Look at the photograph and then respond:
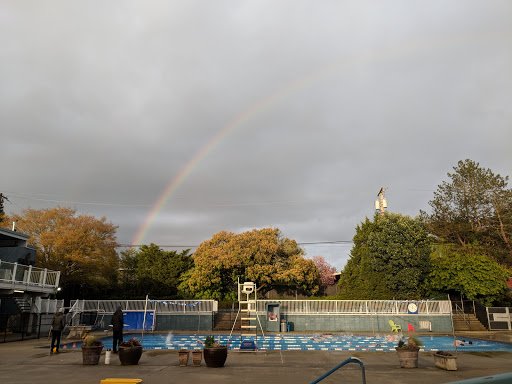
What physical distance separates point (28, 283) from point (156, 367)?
1584 cm

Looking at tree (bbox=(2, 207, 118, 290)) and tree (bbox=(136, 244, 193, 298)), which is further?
tree (bbox=(136, 244, 193, 298))

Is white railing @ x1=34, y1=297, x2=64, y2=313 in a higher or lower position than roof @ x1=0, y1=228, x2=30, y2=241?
lower

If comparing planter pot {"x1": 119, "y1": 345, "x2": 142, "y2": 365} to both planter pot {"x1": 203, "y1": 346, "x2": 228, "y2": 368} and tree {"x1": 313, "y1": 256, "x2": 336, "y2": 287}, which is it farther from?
tree {"x1": 313, "y1": 256, "x2": 336, "y2": 287}

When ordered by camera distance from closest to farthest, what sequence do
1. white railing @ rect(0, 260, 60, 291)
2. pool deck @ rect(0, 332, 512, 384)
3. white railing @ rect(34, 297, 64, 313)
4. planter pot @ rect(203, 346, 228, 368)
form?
pool deck @ rect(0, 332, 512, 384), planter pot @ rect(203, 346, 228, 368), white railing @ rect(0, 260, 60, 291), white railing @ rect(34, 297, 64, 313)

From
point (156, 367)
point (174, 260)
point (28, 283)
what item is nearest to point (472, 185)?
point (174, 260)

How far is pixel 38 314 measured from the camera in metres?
25.6

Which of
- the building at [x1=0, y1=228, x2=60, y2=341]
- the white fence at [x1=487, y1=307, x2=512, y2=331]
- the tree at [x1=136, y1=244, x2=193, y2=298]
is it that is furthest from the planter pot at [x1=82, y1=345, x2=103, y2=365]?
the white fence at [x1=487, y1=307, x2=512, y2=331]

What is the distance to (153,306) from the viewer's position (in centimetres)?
2867

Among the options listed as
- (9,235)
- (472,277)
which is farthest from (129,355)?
(472,277)

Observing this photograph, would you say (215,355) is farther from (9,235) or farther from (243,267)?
(243,267)

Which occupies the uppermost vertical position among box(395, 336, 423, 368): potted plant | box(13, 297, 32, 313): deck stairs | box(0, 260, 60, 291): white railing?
box(0, 260, 60, 291): white railing

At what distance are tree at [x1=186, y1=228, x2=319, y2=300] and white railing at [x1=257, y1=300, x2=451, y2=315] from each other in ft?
26.7

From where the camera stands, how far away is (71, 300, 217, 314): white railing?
2838 centimetres

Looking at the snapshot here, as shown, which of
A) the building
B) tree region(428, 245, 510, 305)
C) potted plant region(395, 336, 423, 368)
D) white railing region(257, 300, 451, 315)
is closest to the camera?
potted plant region(395, 336, 423, 368)
